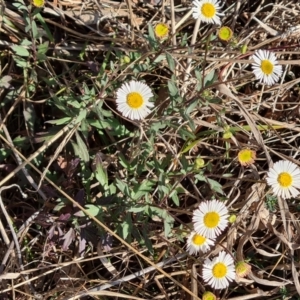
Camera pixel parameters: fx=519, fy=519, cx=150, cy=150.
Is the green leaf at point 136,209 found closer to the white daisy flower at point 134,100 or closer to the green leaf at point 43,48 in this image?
the white daisy flower at point 134,100

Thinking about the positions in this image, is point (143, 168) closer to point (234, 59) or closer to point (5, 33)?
point (234, 59)

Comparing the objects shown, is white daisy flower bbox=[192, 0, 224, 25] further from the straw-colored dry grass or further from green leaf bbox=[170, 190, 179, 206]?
green leaf bbox=[170, 190, 179, 206]

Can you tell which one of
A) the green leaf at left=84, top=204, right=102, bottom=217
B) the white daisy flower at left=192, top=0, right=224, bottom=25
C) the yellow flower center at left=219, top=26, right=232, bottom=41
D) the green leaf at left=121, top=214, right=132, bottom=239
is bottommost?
the green leaf at left=121, top=214, right=132, bottom=239

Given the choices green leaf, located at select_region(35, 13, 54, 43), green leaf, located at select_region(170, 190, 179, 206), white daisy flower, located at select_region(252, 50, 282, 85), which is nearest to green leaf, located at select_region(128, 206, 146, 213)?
green leaf, located at select_region(170, 190, 179, 206)

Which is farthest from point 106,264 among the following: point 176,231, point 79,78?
point 79,78

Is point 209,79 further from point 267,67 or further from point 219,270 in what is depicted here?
point 219,270

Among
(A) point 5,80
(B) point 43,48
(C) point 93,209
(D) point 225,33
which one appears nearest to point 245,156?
(D) point 225,33

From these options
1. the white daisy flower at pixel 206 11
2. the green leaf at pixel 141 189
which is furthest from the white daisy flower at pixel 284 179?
the white daisy flower at pixel 206 11

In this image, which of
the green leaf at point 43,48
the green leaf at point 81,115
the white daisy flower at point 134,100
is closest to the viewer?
the white daisy flower at point 134,100
